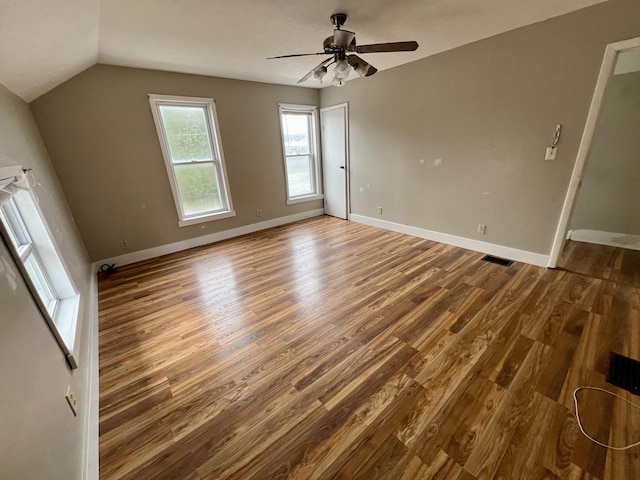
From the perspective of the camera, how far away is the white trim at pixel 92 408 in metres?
1.18

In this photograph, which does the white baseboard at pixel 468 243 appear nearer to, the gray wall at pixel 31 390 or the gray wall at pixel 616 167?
the gray wall at pixel 616 167

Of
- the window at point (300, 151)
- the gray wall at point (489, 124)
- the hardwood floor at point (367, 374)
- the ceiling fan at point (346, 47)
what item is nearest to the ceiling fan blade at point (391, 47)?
the ceiling fan at point (346, 47)

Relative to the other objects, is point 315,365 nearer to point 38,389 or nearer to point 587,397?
point 38,389

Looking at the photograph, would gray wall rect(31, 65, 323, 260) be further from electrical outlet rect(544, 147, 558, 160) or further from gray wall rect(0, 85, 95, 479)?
electrical outlet rect(544, 147, 558, 160)

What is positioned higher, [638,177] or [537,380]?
[638,177]

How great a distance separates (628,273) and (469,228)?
4.95 feet

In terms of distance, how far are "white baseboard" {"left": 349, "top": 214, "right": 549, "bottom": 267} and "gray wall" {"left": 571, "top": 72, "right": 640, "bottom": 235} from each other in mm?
1253

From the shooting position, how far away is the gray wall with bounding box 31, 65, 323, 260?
2902 mm

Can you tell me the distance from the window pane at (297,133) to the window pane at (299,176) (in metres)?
0.15

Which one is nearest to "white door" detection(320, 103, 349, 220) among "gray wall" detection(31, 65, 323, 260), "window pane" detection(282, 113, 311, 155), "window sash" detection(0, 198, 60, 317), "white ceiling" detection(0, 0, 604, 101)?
"window pane" detection(282, 113, 311, 155)

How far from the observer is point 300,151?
4969 millimetres

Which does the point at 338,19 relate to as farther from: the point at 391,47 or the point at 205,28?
the point at 205,28

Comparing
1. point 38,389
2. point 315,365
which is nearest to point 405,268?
point 315,365

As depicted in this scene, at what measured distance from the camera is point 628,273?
2.64 m
